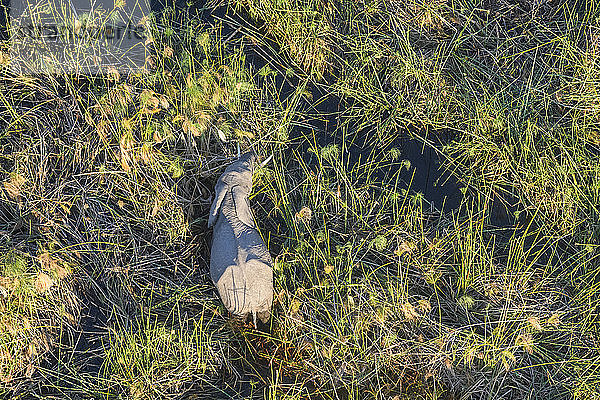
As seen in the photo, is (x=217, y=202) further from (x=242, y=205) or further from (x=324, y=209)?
(x=324, y=209)

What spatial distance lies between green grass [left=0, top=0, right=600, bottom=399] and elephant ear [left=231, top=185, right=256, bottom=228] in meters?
0.21

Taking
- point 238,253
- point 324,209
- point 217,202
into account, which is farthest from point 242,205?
point 324,209

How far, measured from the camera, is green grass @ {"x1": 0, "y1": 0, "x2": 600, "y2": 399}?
246 centimetres

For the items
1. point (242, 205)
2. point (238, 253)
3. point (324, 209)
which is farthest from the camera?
point (324, 209)

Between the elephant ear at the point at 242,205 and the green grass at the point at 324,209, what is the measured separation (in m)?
0.21

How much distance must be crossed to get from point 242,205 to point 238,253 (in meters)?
0.26

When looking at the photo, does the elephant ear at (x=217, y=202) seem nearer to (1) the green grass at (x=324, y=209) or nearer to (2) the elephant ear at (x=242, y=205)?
(2) the elephant ear at (x=242, y=205)

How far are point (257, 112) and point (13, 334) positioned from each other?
1.55m

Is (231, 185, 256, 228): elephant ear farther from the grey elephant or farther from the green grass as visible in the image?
the green grass

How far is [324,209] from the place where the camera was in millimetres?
2689

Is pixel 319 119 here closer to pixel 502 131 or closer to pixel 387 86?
pixel 387 86

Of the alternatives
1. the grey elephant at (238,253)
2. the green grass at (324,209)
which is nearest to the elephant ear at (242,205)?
the grey elephant at (238,253)

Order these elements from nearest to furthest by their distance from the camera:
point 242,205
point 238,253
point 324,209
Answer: point 238,253 < point 242,205 < point 324,209

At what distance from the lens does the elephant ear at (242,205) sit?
2.50m
